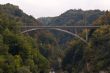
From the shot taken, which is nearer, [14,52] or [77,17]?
[14,52]

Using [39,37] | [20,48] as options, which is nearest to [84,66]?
[20,48]

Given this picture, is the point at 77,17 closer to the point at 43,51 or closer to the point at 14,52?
the point at 43,51

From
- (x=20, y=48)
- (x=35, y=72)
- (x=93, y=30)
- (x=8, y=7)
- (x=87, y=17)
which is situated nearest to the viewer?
(x=20, y=48)

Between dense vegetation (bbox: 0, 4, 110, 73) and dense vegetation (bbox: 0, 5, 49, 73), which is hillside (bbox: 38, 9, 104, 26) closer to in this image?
dense vegetation (bbox: 0, 4, 110, 73)

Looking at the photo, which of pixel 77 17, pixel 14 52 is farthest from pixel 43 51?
pixel 14 52

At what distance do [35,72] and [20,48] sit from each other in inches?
269

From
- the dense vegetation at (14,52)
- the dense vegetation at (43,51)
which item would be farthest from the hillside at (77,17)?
the dense vegetation at (14,52)

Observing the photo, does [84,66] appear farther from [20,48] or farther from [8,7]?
[8,7]

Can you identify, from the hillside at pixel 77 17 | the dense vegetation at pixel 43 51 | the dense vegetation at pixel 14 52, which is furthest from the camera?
the hillside at pixel 77 17

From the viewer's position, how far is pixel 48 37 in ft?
489

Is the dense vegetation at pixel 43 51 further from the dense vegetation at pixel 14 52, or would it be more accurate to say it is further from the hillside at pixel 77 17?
the hillside at pixel 77 17

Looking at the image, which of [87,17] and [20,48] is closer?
[20,48]

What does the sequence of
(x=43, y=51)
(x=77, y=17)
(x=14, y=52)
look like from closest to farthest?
(x=14, y=52) < (x=43, y=51) < (x=77, y=17)

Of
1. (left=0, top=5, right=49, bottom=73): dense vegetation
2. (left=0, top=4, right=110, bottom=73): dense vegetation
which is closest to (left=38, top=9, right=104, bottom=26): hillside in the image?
(left=0, top=4, right=110, bottom=73): dense vegetation
